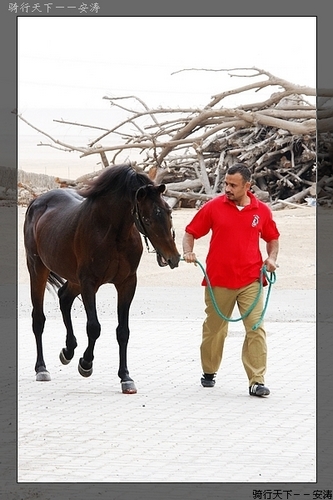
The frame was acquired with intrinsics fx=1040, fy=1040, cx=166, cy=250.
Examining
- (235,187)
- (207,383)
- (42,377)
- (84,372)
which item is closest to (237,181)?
(235,187)

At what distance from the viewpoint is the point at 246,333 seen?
25.4 ft

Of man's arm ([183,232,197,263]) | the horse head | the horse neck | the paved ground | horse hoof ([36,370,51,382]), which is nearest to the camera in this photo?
the paved ground

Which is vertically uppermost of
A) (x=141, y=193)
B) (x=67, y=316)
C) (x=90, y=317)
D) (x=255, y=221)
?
(x=141, y=193)

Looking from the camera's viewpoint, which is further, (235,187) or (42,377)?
(42,377)

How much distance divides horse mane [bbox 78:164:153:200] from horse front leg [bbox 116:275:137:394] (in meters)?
0.68

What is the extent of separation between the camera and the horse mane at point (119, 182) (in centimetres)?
759

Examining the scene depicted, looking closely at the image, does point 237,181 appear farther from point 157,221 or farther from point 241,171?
point 157,221

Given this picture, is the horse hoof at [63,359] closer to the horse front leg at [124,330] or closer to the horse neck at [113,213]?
the horse front leg at [124,330]

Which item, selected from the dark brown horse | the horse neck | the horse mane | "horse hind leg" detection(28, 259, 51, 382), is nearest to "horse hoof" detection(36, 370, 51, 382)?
the dark brown horse

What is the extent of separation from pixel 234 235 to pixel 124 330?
1140mm

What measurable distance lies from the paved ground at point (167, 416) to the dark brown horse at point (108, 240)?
44 cm

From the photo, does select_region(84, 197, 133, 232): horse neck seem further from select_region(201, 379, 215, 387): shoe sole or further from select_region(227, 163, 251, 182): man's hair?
select_region(201, 379, 215, 387): shoe sole

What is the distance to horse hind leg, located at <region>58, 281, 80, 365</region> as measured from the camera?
8.59m

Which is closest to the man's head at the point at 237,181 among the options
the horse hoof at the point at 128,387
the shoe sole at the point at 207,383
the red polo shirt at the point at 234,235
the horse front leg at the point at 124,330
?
the red polo shirt at the point at 234,235
